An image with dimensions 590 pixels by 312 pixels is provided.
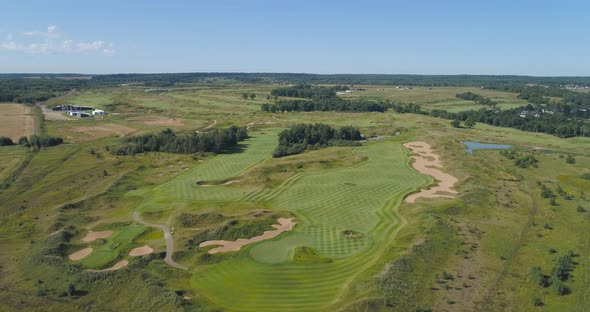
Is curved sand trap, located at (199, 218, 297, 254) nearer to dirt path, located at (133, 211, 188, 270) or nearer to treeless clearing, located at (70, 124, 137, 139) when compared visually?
dirt path, located at (133, 211, 188, 270)

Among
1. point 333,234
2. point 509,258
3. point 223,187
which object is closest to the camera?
point 509,258

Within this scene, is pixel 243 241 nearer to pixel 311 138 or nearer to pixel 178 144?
pixel 178 144

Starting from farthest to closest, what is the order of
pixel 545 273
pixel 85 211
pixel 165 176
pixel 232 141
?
pixel 232 141 < pixel 165 176 < pixel 85 211 < pixel 545 273

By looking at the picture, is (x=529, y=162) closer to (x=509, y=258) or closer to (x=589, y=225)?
(x=589, y=225)

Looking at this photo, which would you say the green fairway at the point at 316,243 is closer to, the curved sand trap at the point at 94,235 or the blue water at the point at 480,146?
the curved sand trap at the point at 94,235

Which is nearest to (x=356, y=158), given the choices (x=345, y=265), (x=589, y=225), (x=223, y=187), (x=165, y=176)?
(x=223, y=187)

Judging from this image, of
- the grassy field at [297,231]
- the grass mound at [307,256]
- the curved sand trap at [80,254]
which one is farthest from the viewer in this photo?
the curved sand trap at [80,254]

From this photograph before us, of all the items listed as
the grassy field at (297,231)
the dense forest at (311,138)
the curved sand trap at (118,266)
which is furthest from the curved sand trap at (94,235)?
the dense forest at (311,138)
